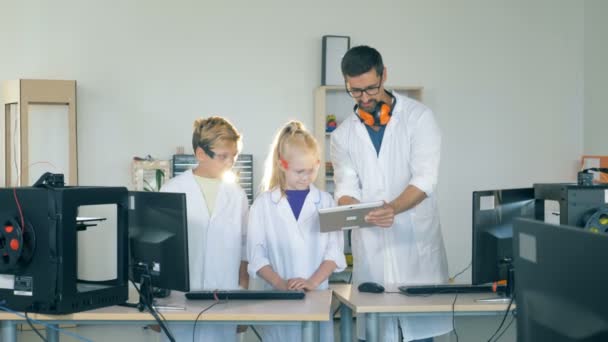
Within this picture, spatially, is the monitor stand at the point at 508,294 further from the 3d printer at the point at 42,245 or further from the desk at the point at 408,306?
the 3d printer at the point at 42,245

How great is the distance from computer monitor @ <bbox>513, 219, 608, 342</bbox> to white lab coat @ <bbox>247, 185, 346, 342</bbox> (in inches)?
68.0

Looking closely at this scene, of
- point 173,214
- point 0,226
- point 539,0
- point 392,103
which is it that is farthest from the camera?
point 539,0

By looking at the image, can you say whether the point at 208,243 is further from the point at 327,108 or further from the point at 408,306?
the point at 327,108

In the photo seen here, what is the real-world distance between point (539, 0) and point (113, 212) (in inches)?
153

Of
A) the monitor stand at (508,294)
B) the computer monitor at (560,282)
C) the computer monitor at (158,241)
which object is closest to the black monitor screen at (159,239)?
the computer monitor at (158,241)

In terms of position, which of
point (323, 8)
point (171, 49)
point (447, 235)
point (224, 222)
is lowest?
point (447, 235)

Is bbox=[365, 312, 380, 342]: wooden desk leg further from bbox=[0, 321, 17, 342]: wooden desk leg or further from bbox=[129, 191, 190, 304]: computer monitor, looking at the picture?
bbox=[0, 321, 17, 342]: wooden desk leg

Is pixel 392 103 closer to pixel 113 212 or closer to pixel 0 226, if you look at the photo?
pixel 0 226

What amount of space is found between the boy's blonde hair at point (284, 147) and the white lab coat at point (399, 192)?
0.27 meters

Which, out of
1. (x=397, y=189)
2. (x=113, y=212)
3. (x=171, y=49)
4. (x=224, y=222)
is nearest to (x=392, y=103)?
(x=397, y=189)

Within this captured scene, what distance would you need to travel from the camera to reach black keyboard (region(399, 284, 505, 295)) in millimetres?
2635

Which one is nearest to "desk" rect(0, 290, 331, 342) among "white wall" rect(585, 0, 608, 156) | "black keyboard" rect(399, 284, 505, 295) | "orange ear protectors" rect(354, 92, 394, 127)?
"black keyboard" rect(399, 284, 505, 295)

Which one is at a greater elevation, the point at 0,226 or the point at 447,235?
the point at 0,226

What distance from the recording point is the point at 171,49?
213 inches
